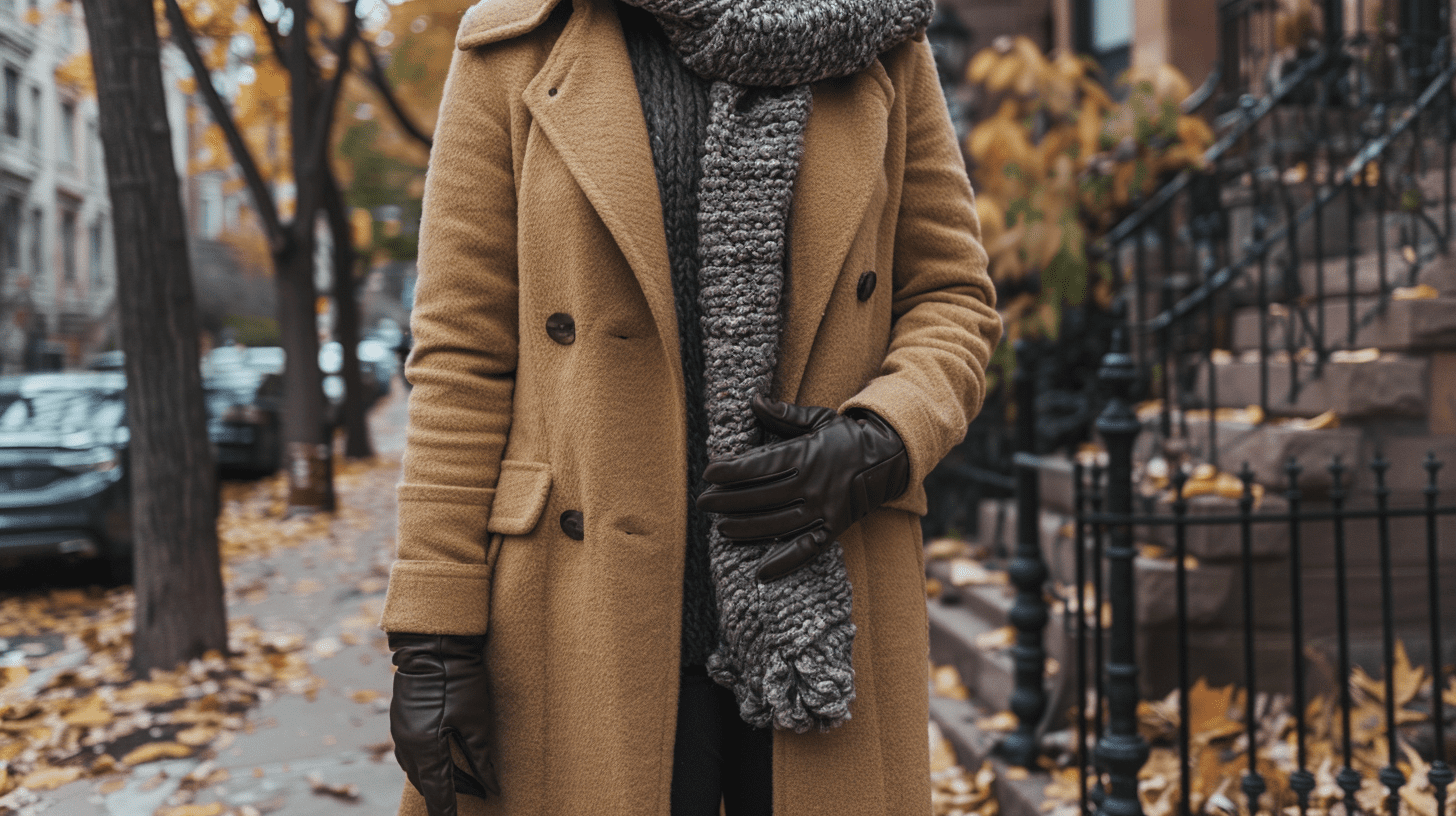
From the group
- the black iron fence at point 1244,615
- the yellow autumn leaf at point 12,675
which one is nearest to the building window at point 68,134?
the yellow autumn leaf at point 12,675

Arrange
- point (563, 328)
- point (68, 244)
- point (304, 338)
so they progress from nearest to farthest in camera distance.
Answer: point (563, 328), point (304, 338), point (68, 244)

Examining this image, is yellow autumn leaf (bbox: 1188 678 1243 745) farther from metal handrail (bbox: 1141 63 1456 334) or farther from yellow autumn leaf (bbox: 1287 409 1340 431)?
metal handrail (bbox: 1141 63 1456 334)

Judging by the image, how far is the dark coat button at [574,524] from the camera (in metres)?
1.58

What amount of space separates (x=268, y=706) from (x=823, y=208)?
4.42 metres

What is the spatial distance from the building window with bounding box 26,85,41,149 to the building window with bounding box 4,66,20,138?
796 millimetres

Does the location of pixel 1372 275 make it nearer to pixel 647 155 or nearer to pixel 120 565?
pixel 647 155

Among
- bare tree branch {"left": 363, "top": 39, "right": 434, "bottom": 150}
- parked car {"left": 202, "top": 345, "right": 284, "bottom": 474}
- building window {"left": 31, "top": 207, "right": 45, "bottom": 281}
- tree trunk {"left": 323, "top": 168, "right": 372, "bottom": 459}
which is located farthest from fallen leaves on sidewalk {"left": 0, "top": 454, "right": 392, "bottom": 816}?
building window {"left": 31, "top": 207, "right": 45, "bottom": 281}

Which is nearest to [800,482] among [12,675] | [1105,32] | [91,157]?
[12,675]

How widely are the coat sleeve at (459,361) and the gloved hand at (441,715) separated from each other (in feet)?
0.12

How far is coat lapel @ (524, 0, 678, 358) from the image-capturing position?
1496 mm

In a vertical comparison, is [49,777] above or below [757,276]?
below

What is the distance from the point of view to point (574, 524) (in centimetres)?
158

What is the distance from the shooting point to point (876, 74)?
1.66 meters

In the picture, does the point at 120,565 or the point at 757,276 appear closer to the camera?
the point at 757,276
